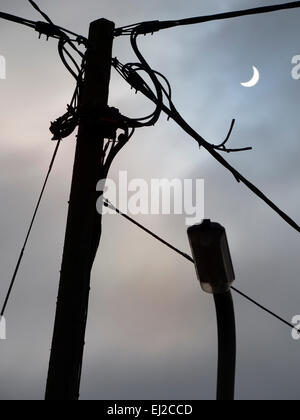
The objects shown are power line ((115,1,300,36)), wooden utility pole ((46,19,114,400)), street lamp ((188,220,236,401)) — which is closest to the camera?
street lamp ((188,220,236,401))

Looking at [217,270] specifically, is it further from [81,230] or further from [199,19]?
[199,19]

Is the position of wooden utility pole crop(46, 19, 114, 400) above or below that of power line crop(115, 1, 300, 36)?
below

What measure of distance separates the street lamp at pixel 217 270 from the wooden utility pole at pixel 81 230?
138 centimetres

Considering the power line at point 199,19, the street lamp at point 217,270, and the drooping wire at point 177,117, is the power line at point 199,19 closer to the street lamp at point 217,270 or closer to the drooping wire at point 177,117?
the drooping wire at point 177,117

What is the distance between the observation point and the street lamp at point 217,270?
171 inches

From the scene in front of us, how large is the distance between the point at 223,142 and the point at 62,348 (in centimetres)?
320

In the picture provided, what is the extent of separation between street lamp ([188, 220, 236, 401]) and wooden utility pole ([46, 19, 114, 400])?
1.38 meters

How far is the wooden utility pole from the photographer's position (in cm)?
519

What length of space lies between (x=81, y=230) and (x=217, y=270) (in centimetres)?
162

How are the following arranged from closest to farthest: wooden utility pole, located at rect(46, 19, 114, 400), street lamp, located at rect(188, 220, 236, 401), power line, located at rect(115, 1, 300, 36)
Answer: street lamp, located at rect(188, 220, 236, 401) < wooden utility pole, located at rect(46, 19, 114, 400) < power line, located at rect(115, 1, 300, 36)

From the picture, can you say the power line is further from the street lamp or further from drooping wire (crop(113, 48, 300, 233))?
the street lamp

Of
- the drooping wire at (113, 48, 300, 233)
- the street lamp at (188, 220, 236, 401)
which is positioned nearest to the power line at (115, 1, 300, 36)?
the drooping wire at (113, 48, 300, 233)
